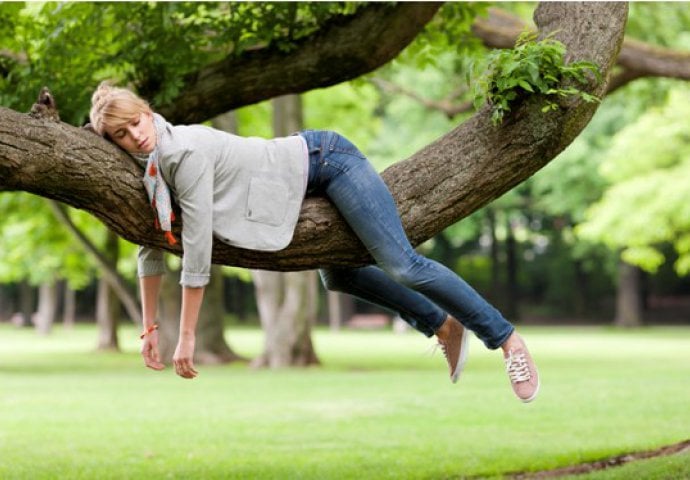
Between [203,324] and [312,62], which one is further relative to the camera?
[203,324]

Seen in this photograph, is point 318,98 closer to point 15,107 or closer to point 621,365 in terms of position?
point 621,365

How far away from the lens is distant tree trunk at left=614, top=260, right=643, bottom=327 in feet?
146

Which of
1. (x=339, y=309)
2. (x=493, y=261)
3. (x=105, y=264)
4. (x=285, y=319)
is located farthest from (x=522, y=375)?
(x=493, y=261)

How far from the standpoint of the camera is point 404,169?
5.80 m

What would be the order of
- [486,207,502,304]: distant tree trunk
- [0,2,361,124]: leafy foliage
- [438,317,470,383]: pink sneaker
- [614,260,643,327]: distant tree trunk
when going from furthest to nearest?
1. [486,207,502,304]: distant tree trunk
2. [614,260,643,327]: distant tree trunk
3. [0,2,361,124]: leafy foliage
4. [438,317,470,383]: pink sneaker

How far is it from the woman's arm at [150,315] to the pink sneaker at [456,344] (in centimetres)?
169

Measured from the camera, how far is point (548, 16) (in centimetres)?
631

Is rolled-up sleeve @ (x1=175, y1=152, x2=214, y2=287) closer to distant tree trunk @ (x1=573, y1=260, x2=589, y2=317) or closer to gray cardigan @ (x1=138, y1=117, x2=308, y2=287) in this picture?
gray cardigan @ (x1=138, y1=117, x2=308, y2=287)

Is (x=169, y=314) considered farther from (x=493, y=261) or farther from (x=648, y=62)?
(x=493, y=261)

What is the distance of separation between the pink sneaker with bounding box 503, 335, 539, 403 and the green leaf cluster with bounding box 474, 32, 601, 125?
128 centimetres

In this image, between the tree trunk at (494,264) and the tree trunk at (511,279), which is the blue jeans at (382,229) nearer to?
the tree trunk at (494,264)

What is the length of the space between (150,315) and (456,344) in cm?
178

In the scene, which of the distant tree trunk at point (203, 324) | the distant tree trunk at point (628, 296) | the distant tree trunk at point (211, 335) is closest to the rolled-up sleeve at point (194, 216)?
the distant tree trunk at point (203, 324)

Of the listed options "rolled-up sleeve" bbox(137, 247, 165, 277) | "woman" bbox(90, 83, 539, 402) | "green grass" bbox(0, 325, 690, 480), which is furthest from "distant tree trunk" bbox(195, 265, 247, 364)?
"woman" bbox(90, 83, 539, 402)
